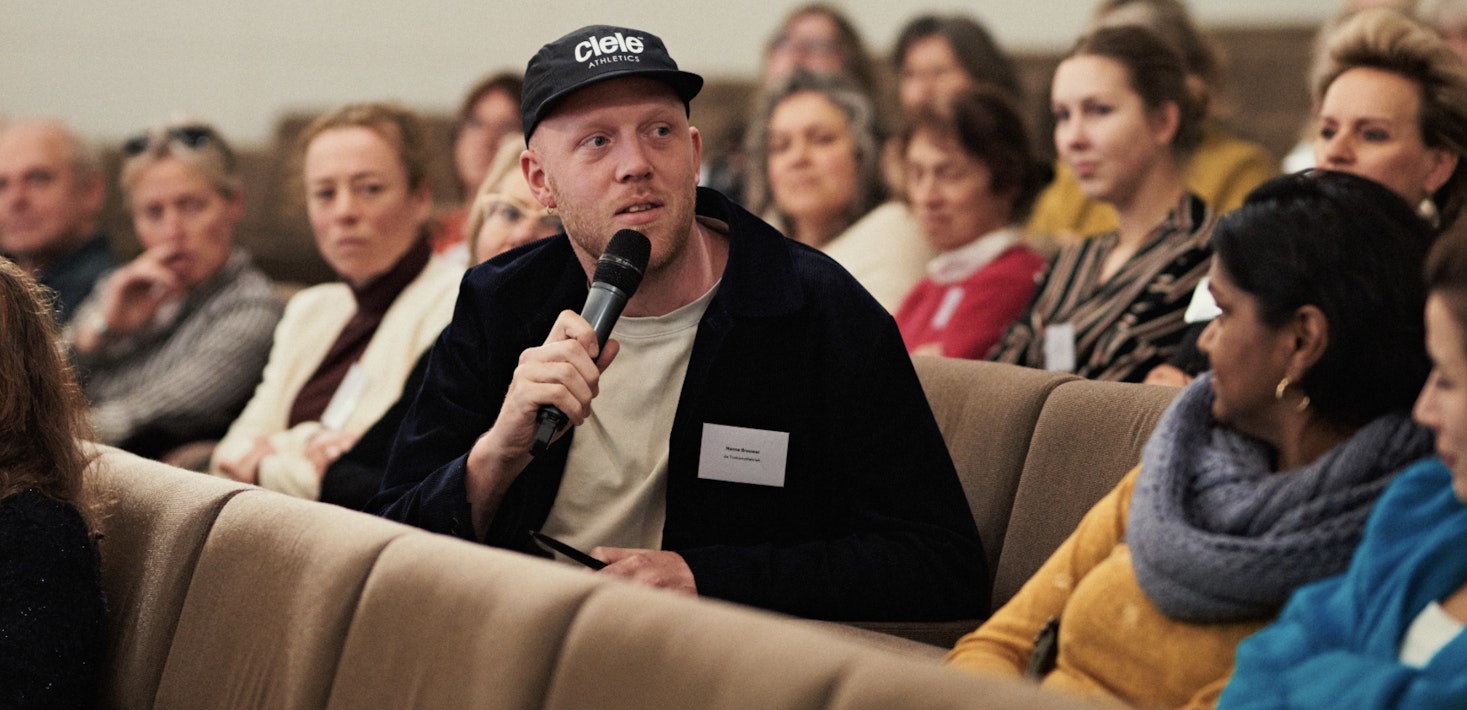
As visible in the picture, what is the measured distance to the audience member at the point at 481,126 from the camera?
4703 mm

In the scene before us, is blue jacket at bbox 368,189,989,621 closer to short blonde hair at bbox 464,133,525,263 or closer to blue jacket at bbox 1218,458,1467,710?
blue jacket at bbox 1218,458,1467,710

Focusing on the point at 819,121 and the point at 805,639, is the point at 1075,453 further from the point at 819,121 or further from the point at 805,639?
the point at 819,121

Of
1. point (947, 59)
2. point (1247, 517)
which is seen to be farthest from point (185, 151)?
point (1247, 517)

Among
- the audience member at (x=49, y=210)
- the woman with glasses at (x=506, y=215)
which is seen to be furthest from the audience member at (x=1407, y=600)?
the audience member at (x=49, y=210)

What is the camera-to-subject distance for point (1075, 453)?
7.86ft

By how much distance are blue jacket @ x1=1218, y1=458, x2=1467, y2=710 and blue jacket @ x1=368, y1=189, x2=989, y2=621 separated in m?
0.78

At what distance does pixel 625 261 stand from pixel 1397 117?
5.11 ft

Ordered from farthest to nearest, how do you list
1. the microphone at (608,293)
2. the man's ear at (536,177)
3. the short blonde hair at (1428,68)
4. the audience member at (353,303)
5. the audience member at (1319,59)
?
1. the audience member at (353,303)
2. the audience member at (1319,59)
3. the short blonde hair at (1428,68)
4. the man's ear at (536,177)
5. the microphone at (608,293)

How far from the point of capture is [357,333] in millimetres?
3701

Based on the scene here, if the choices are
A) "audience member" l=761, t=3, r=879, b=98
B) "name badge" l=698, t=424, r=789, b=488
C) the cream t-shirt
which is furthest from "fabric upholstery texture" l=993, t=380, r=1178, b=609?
"audience member" l=761, t=3, r=879, b=98

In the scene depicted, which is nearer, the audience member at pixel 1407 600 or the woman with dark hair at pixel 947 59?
the audience member at pixel 1407 600

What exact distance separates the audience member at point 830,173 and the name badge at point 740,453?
73.3 inches

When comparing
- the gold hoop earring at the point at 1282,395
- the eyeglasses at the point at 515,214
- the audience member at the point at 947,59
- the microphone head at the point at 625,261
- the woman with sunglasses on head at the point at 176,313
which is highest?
the audience member at the point at 947,59

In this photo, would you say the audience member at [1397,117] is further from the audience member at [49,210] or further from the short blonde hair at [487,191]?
the audience member at [49,210]
